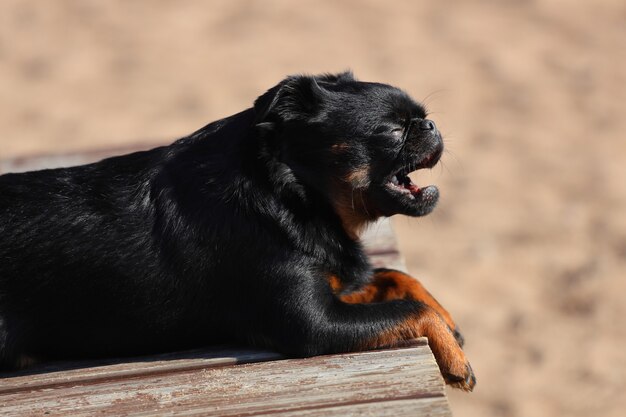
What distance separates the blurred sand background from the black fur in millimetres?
2520

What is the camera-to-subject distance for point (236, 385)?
3473mm

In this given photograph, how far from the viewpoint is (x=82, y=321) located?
12.4 feet

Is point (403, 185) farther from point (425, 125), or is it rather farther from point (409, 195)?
point (425, 125)

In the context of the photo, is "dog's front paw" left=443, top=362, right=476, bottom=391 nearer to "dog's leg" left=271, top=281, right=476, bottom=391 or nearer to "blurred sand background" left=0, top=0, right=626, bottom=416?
"dog's leg" left=271, top=281, right=476, bottom=391

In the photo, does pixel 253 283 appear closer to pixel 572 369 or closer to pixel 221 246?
pixel 221 246

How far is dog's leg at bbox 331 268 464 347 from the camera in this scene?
13.3 feet

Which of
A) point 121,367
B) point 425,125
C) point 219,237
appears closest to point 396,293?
point 425,125

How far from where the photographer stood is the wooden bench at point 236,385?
10.8ft

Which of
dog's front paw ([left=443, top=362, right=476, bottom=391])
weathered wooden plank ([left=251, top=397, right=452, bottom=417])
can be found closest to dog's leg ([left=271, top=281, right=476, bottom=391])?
dog's front paw ([left=443, top=362, right=476, bottom=391])

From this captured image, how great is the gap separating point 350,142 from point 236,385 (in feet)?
3.35

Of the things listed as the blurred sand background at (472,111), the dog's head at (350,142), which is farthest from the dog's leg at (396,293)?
the blurred sand background at (472,111)

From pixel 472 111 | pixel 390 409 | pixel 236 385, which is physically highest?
pixel 472 111

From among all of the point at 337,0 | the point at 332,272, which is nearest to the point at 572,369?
the point at 332,272

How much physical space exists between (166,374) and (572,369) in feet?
11.9
